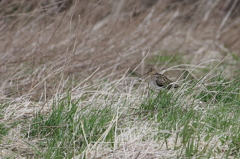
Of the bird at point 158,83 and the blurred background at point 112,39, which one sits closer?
the bird at point 158,83

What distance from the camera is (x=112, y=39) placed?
852 cm

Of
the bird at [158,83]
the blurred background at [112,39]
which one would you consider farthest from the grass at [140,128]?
the blurred background at [112,39]

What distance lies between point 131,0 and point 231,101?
4.87m

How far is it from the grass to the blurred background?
1.14 meters

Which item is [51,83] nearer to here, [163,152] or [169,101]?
[169,101]

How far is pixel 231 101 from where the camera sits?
5.45 m

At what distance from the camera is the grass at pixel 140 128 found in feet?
13.2

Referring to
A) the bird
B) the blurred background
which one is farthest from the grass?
the blurred background

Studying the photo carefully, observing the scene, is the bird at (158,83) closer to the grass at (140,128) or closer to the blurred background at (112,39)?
the grass at (140,128)

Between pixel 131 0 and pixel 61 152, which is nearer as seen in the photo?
pixel 61 152

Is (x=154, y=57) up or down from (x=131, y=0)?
down

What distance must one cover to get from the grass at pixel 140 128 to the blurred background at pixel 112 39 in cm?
114

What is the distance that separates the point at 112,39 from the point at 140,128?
4.25 m

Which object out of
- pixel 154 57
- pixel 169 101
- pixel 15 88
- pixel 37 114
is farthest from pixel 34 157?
pixel 154 57
